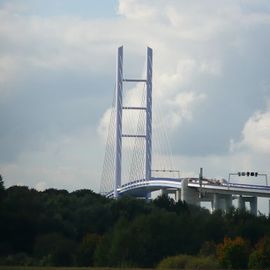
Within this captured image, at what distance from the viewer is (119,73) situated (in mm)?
114500

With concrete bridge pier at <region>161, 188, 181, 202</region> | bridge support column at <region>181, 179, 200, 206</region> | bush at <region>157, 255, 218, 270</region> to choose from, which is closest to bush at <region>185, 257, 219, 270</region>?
bush at <region>157, 255, 218, 270</region>

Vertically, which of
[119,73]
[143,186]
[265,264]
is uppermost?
[119,73]

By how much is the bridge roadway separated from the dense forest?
27918mm

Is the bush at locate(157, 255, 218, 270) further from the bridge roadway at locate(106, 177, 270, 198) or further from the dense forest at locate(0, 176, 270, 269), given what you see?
the bridge roadway at locate(106, 177, 270, 198)

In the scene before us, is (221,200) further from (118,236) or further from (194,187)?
(118,236)

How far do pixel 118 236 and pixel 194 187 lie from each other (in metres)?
54.1

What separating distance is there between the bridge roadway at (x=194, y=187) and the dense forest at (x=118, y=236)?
91.6 ft

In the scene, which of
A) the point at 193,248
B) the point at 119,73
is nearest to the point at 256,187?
the point at 119,73

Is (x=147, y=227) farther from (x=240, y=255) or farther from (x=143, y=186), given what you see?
(x=143, y=186)

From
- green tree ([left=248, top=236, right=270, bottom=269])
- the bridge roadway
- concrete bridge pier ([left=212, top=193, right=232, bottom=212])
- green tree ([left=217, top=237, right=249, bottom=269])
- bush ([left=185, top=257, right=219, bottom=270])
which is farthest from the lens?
concrete bridge pier ([left=212, top=193, right=232, bottom=212])

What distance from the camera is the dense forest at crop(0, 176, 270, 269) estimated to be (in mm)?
59031

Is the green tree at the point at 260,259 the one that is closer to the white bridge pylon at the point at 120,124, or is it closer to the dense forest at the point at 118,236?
the dense forest at the point at 118,236

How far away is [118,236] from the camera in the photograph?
6153cm

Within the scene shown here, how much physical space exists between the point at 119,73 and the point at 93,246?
171ft
